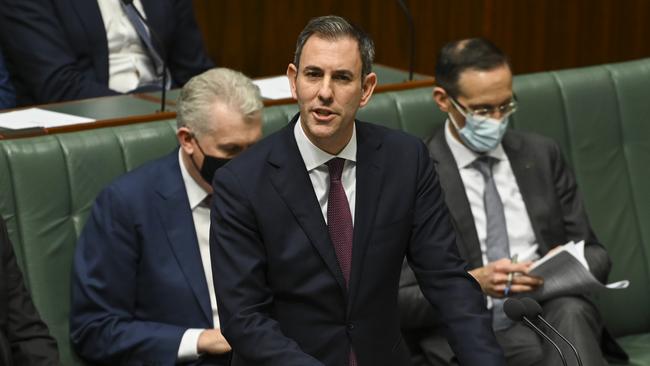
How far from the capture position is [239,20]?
450 cm

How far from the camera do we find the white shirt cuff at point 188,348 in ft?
8.59

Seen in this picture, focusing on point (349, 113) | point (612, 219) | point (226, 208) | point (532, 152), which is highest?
point (349, 113)

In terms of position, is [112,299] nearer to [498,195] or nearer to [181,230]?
[181,230]

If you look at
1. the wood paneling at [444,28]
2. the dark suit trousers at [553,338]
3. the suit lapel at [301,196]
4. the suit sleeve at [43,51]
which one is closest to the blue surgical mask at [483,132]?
the dark suit trousers at [553,338]

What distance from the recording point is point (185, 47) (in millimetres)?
3820

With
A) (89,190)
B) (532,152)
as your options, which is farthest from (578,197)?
(89,190)

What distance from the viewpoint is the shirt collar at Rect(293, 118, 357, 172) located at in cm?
224

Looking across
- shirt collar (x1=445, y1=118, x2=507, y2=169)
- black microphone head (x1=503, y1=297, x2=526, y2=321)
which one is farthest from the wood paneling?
black microphone head (x1=503, y1=297, x2=526, y2=321)

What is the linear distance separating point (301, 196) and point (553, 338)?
0.92m

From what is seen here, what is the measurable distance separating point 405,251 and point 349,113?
0.28 meters

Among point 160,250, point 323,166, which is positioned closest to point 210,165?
point 160,250

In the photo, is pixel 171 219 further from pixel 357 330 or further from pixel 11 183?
pixel 357 330

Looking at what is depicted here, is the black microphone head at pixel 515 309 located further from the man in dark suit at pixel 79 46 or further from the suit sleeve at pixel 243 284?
the man in dark suit at pixel 79 46

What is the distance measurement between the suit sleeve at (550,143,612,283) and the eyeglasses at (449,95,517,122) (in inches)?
6.6
